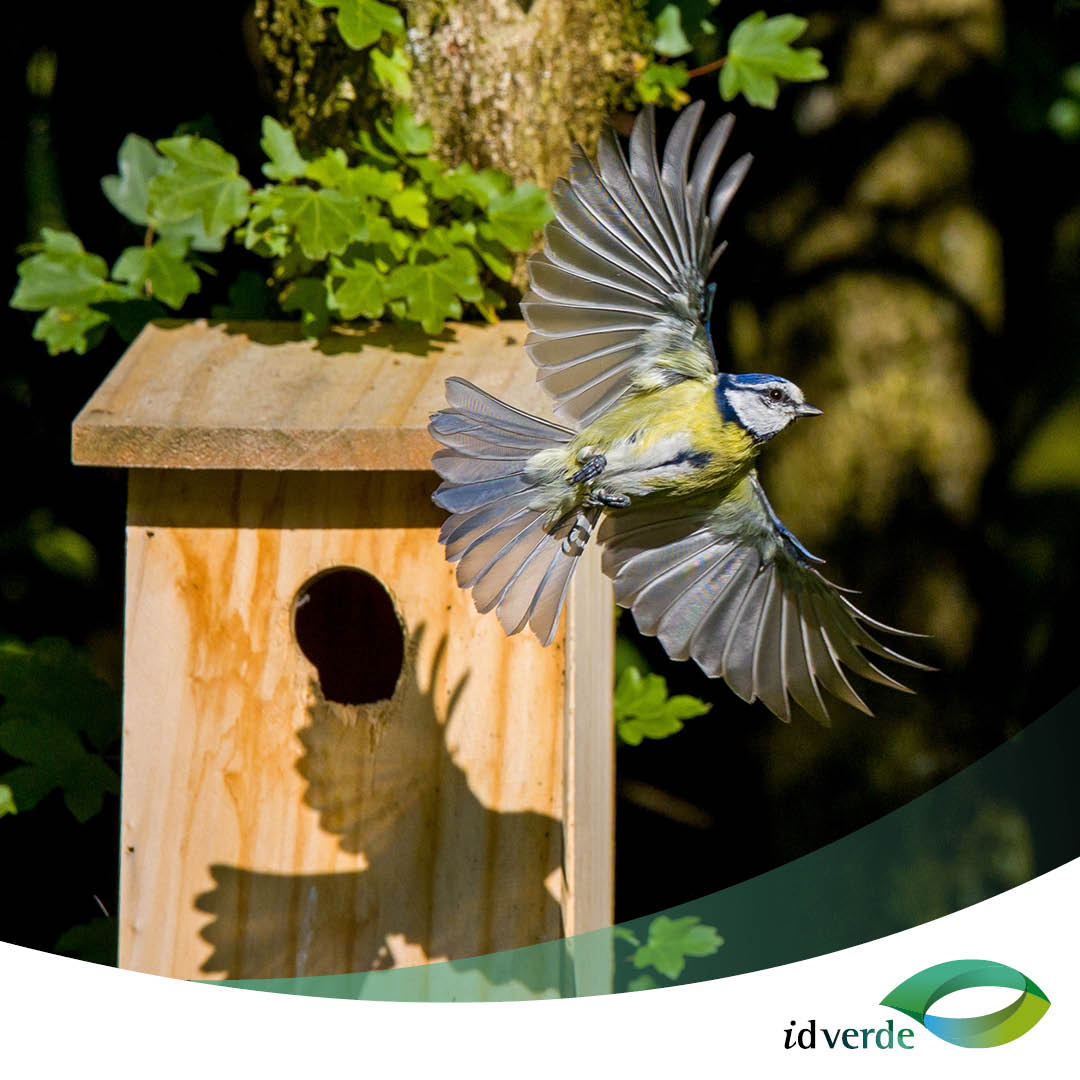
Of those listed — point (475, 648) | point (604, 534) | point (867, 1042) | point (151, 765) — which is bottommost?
point (867, 1042)

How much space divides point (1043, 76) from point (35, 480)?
2.42m

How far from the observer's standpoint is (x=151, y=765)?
2057 mm

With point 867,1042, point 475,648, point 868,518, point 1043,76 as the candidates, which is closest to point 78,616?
point 475,648

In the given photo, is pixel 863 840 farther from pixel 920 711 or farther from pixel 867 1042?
pixel 867 1042

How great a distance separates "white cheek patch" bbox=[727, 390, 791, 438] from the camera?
1821 mm

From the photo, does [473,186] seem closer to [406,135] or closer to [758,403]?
[406,135]

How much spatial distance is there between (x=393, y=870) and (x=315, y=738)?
0.23 m

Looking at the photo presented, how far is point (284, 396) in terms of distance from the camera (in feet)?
6.61

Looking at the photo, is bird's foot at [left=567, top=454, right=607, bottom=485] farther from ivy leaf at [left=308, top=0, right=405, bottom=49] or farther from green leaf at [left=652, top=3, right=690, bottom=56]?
green leaf at [left=652, top=3, right=690, bottom=56]

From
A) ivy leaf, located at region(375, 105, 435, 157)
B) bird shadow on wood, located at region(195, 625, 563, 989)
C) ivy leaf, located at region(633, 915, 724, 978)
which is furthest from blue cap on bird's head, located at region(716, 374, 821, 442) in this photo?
ivy leaf, located at region(633, 915, 724, 978)

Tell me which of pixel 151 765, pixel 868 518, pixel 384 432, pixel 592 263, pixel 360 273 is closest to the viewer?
pixel 592 263

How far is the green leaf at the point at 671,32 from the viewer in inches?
103

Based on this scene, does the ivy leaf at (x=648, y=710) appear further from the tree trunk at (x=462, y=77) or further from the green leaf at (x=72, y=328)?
the green leaf at (x=72, y=328)

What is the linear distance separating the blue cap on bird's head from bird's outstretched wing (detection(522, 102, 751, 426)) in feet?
0.15
